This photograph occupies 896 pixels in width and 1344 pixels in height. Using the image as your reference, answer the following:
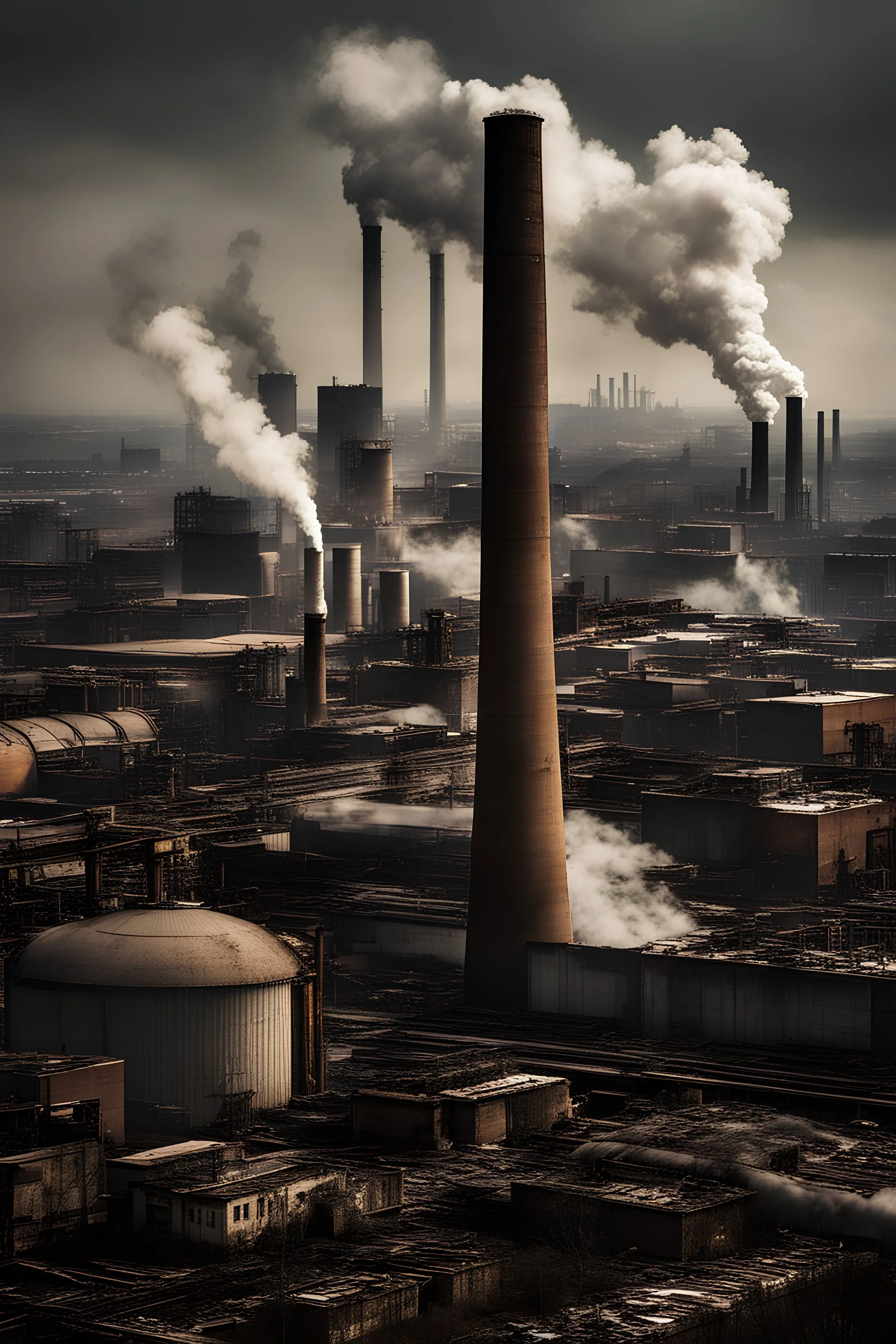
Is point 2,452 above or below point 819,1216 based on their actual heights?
above

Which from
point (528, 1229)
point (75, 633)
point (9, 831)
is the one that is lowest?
point (528, 1229)

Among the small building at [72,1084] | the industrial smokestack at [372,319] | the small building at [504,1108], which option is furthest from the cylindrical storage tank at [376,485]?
the small building at [72,1084]

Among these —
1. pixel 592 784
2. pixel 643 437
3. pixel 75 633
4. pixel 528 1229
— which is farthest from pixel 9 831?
pixel 643 437

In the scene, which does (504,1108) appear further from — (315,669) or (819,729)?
(315,669)

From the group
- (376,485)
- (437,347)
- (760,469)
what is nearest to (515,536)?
(760,469)

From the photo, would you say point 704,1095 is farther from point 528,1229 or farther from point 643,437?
point 643,437

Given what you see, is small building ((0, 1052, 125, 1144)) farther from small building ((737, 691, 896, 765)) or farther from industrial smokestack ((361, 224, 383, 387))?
industrial smokestack ((361, 224, 383, 387))
